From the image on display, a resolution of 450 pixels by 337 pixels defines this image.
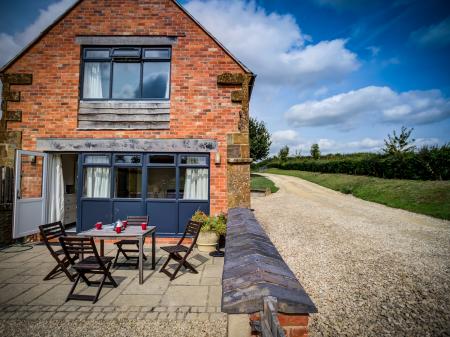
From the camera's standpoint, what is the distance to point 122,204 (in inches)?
291

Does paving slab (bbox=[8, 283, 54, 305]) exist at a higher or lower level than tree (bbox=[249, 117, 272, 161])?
lower

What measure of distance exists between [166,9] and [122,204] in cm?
600

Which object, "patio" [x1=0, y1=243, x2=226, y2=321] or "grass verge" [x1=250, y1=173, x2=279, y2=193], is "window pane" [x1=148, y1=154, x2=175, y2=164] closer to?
"patio" [x1=0, y1=243, x2=226, y2=321]

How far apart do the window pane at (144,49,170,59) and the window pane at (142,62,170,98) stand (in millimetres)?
200

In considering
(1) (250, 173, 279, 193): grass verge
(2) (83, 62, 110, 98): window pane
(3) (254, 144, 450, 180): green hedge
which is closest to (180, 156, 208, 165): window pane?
(2) (83, 62, 110, 98): window pane

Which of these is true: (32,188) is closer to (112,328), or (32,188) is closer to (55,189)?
(55,189)

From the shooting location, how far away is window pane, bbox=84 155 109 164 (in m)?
7.54

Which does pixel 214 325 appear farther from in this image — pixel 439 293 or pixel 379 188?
pixel 379 188

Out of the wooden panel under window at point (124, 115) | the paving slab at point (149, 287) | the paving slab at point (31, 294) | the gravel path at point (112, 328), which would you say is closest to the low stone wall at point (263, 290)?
the gravel path at point (112, 328)

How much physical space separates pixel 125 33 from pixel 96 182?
4574 millimetres

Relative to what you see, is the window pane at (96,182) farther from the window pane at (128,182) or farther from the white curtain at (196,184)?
the white curtain at (196,184)

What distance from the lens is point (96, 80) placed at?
25.7 feet

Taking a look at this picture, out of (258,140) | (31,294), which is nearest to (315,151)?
(258,140)

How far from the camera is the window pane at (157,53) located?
7.73m
